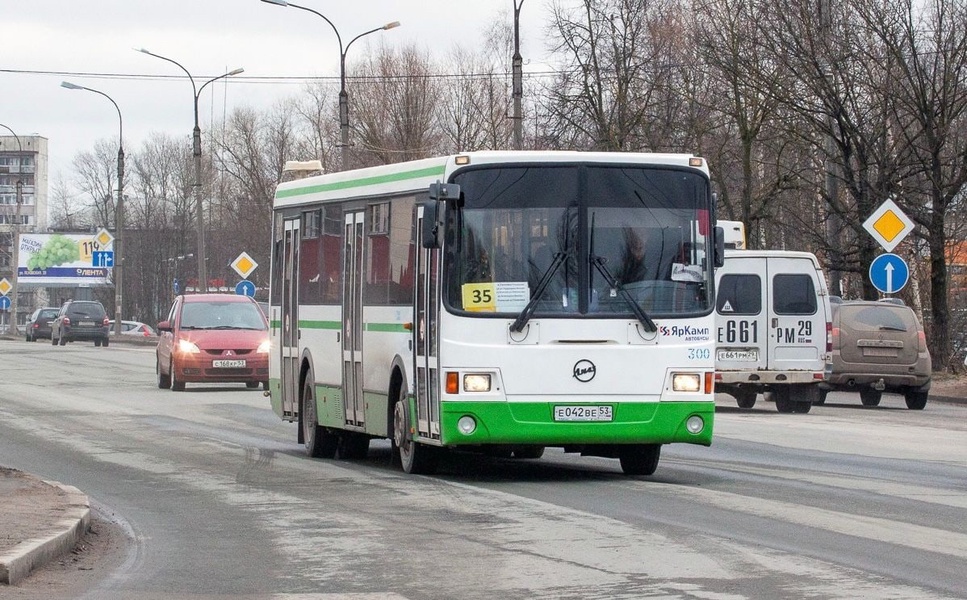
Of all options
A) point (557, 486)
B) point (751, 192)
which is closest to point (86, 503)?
point (557, 486)

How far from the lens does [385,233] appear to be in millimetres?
15547

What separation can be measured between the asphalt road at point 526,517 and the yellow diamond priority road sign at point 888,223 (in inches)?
354

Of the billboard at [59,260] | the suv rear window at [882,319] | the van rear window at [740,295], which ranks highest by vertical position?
the billboard at [59,260]

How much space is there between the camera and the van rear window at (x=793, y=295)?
25.7 meters

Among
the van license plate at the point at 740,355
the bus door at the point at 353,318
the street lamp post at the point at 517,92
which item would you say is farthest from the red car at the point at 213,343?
the bus door at the point at 353,318

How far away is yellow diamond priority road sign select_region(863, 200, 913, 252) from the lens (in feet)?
98.6

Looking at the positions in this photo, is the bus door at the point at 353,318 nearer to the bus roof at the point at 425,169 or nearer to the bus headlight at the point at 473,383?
the bus roof at the point at 425,169

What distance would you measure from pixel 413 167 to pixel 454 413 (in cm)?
234

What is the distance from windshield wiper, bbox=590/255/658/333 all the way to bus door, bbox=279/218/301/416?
4.86m

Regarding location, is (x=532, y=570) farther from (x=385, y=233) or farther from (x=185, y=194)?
(x=185, y=194)

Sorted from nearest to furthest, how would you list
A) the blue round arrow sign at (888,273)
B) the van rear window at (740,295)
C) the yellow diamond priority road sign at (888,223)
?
1. the van rear window at (740,295)
2. the yellow diamond priority road sign at (888,223)
3. the blue round arrow sign at (888,273)

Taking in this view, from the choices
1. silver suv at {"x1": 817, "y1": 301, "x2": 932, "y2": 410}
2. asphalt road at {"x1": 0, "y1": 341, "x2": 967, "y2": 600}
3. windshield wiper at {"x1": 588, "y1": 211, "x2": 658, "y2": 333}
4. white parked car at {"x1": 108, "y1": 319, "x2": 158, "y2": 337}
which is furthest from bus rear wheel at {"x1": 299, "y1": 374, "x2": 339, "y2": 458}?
white parked car at {"x1": 108, "y1": 319, "x2": 158, "y2": 337}

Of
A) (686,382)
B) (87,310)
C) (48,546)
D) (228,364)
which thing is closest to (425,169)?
(686,382)

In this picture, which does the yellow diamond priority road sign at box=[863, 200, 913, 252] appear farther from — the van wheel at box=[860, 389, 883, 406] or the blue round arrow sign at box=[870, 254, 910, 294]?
the van wheel at box=[860, 389, 883, 406]
